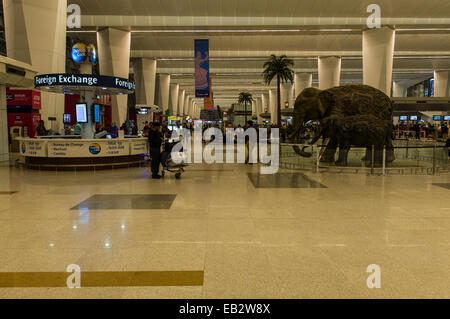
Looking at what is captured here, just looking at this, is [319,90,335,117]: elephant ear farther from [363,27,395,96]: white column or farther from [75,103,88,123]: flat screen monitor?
[363,27,395,96]: white column

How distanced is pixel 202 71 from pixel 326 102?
1207 cm

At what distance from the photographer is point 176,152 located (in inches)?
476

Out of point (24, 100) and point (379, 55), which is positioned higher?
point (379, 55)

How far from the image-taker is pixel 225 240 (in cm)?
541

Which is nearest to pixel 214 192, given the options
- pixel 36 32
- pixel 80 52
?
pixel 36 32

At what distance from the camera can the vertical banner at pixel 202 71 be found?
23859 millimetres

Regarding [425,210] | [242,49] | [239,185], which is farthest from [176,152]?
[242,49]

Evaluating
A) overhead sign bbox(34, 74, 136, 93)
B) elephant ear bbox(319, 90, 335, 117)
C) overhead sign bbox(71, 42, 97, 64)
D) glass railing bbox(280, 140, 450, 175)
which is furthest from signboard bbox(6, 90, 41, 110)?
elephant ear bbox(319, 90, 335, 117)

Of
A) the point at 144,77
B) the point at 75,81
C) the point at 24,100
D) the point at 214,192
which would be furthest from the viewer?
the point at 144,77

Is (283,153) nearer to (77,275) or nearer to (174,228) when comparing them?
(174,228)

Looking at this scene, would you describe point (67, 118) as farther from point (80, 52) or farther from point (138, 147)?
point (138, 147)

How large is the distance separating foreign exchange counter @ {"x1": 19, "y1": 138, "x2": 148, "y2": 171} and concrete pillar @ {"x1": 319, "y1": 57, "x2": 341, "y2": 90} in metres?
34.4

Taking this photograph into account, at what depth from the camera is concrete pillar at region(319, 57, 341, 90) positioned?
43.2m
